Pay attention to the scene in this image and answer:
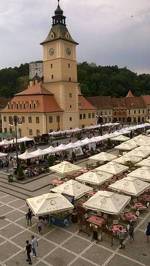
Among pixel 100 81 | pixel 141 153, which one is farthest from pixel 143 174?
pixel 100 81

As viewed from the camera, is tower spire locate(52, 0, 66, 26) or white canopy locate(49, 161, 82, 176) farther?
tower spire locate(52, 0, 66, 26)

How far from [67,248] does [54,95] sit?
1820 inches

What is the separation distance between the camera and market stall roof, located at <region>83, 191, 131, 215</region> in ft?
54.3

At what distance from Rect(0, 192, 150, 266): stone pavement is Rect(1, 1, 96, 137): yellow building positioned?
126 ft

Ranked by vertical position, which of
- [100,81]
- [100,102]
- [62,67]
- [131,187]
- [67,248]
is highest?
[100,81]

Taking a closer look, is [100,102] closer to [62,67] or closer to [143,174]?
[62,67]

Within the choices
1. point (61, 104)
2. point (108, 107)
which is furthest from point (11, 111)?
point (108, 107)

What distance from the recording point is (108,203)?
55.5 ft

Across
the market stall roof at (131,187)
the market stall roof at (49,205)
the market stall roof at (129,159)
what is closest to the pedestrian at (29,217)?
the market stall roof at (49,205)

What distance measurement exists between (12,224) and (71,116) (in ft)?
141

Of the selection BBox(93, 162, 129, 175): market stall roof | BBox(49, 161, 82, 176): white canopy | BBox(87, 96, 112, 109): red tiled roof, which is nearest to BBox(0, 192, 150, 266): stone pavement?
BBox(93, 162, 129, 175): market stall roof

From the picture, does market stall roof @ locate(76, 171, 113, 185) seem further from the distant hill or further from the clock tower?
the distant hill

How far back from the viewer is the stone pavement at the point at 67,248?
14.2 metres

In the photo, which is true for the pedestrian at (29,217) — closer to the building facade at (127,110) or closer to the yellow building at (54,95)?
the yellow building at (54,95)
